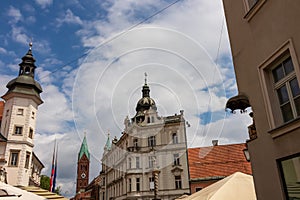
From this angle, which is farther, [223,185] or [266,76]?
[223,185]

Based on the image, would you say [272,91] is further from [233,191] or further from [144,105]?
[144,105]

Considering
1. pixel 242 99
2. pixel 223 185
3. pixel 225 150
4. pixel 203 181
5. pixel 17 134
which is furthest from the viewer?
pixel 225 150

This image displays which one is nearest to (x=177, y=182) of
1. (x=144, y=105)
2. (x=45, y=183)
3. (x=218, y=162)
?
(x=218, y=162)

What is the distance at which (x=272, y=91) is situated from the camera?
5.84m

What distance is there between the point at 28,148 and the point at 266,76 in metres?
29.5

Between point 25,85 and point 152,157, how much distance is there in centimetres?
1958

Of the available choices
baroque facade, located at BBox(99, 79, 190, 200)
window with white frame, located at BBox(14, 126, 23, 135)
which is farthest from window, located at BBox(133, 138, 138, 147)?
window with white frame, located at BBox(14, 126, 23, 135)

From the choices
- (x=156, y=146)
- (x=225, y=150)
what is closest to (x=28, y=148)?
(x=156, y=146)

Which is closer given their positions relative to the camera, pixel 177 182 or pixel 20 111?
pixel 20 111

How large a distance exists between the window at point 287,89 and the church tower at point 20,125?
28.6 meters

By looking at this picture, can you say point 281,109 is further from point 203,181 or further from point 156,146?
point 156,146

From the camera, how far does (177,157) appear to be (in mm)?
37875

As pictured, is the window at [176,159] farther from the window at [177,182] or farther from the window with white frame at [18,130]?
the window with white frame at [18,130]

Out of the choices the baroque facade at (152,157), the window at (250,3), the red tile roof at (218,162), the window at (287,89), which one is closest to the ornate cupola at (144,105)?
the baroque facade at (152,157)
